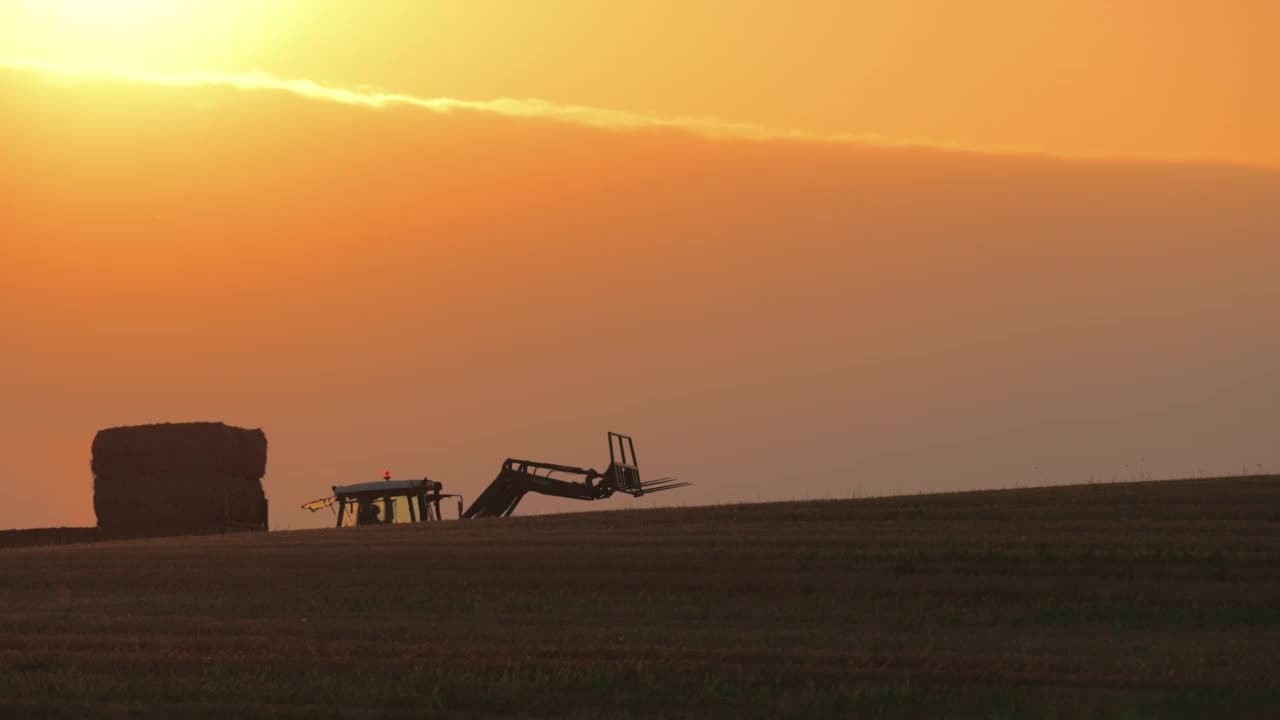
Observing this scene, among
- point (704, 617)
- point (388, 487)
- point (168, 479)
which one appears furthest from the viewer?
point (168, 479)

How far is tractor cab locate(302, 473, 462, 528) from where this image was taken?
1467 inches

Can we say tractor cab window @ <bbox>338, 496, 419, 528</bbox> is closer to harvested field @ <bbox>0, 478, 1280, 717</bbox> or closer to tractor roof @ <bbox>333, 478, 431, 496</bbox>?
tractor roof @ <bbox>333, 478, 431, 496</bbox>

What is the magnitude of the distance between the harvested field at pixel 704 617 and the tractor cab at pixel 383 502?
9.09m

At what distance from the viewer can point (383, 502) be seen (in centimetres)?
3750

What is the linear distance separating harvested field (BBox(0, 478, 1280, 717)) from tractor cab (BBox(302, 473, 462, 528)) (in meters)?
9.09

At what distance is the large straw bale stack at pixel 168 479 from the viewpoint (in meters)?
40.5

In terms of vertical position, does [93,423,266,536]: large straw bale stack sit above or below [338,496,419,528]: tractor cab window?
above

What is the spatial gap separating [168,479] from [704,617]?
84.6 feet

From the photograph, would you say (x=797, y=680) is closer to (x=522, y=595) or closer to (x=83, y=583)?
(x=522, y=595)

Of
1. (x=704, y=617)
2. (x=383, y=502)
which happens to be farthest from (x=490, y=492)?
(x=704, y=617)

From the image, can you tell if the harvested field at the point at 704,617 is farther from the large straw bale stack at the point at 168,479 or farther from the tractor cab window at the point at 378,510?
the large straw bale stack at the point at 168,479

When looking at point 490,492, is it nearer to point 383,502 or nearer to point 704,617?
point 383,502

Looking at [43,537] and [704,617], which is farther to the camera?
[43,537]

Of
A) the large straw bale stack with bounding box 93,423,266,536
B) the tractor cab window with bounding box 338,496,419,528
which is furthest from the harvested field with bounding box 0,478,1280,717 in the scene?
the large straw bale stack with bounding box 93,423,266,536
